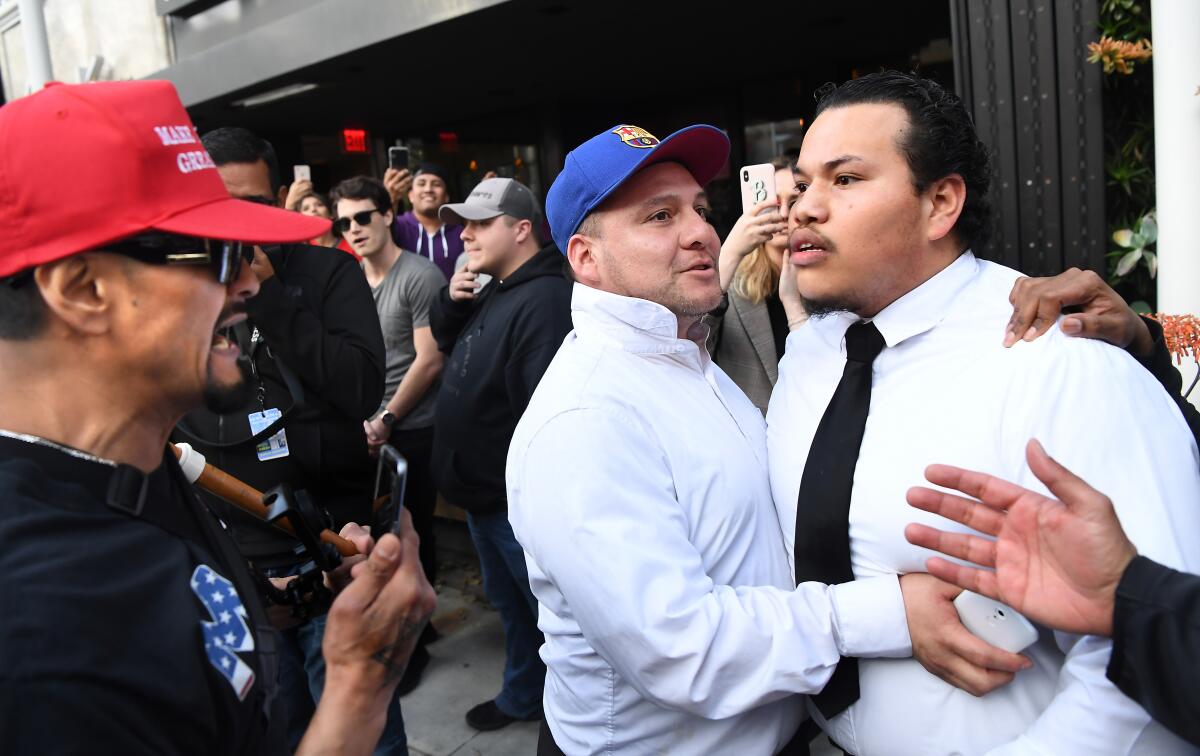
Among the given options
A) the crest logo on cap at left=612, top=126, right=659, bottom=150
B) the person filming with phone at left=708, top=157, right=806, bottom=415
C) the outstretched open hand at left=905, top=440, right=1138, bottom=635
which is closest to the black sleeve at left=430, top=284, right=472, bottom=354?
the person filming with phone at left=708, top=157, right=806, bottom=415

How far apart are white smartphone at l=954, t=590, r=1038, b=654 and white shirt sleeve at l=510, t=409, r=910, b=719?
125 mm

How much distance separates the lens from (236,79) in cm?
768

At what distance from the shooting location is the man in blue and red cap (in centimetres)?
146

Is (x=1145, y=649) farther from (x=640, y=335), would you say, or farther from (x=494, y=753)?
(x=494, y=753)

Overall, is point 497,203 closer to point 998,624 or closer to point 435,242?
point 435,242

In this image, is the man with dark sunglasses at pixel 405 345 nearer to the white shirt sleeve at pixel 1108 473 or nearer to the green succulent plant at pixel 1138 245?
the green succulent plant at pixel 1138 245

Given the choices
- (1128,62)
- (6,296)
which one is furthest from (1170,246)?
(6,296)

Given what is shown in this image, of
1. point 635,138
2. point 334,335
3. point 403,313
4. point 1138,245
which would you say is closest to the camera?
point 635,138

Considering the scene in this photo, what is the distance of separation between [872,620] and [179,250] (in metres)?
1.30

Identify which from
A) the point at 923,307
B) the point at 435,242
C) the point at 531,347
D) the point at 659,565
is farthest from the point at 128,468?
the point at 435,242

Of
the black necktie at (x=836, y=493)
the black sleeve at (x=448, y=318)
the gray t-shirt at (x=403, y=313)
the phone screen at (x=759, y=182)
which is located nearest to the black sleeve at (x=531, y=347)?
the black sleeve at (x=448, y=318)

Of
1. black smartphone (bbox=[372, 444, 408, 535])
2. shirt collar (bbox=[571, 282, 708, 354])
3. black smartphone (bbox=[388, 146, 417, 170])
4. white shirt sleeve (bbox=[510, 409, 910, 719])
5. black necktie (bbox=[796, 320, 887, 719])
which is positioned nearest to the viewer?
black smartphone (bbox=[372, 444, 408, 535])

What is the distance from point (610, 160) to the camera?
6.38 ft

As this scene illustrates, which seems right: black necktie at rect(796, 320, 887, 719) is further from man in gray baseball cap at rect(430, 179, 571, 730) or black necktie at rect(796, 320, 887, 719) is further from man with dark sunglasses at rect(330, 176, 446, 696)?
man with dark sunglasses at rect(330, 176, 446, 696)
